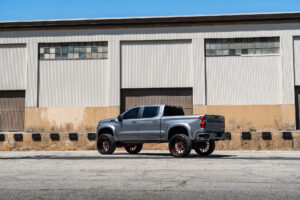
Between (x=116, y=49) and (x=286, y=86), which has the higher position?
(x=116, y=49)

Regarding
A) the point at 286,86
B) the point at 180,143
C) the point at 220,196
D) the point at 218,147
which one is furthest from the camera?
the point at 286,86

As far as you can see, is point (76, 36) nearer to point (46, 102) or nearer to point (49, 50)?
point (49, 50)

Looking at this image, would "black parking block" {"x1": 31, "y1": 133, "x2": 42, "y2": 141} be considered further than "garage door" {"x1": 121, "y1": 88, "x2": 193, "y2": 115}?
No

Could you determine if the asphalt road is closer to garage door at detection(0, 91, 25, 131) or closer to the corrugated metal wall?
the corrugated metal wall

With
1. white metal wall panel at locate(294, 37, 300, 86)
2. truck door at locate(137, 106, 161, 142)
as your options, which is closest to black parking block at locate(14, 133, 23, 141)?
truck door at locate(137, 106, 161, 142)

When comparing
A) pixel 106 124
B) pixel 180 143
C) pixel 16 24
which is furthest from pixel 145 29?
pixel 180 143

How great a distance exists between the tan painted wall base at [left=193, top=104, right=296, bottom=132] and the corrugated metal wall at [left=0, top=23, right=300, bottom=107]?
0.49m

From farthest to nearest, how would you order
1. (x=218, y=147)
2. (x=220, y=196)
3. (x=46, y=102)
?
(x=46, y=102)
(x=218, y=147)
(x=220, y=196)

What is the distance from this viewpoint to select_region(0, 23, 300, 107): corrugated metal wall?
24.5 metres

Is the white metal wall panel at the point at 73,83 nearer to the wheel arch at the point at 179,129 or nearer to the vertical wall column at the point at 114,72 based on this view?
the vertical wall column at the point at 114,72

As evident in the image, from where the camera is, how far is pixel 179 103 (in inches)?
997

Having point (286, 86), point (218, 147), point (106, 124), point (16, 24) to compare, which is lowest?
point (218, 147)

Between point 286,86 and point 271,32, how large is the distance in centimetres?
344

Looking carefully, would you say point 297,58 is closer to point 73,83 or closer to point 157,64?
point 157,64
